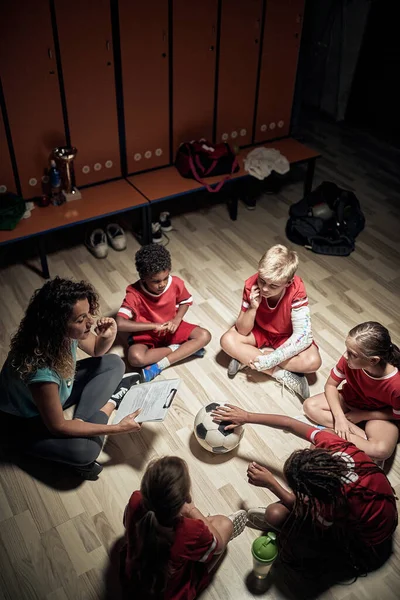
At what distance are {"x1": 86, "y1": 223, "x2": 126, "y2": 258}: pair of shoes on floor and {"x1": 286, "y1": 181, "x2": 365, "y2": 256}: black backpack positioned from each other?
50.6 inches

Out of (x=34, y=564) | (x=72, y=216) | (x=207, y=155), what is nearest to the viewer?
(x=34, y=564)

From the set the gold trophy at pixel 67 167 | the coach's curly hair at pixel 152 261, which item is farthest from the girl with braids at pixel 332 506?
the gold trophy at pixel 67 167

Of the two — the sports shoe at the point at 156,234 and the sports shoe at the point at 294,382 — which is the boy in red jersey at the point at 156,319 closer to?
the sports shoe at the point at 294,382

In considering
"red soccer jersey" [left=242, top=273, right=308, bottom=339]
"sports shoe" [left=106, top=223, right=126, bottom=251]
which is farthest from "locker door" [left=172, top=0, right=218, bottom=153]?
"red soccer jersey" [left=242, top=273, right=308, bottom=339]

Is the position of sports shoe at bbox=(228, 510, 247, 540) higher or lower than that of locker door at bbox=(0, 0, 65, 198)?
lower

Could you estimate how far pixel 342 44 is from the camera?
5.52 m

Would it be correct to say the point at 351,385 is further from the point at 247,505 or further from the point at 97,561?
the point at 97,561

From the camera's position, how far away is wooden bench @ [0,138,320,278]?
3520 mm

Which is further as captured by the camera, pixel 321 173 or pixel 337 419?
pixel 321 173

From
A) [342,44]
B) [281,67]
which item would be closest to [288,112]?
[281,67]

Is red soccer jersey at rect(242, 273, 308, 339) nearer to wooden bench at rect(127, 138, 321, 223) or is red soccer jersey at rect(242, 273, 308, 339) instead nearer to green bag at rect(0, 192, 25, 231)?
wooden bench at rect(127, 138, 321, 223)

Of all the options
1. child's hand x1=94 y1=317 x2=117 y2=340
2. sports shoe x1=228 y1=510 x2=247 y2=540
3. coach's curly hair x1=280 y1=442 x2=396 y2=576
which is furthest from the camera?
child's hand x1=94 y1=317 x2=117 y2=340

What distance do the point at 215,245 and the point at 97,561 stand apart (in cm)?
244

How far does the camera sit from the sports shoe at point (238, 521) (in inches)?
88.8
